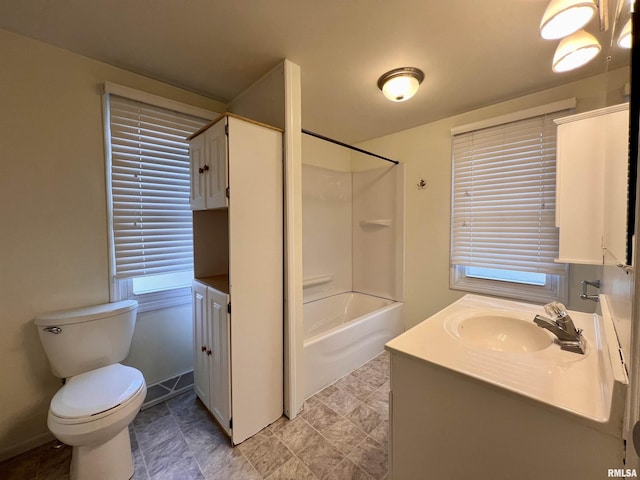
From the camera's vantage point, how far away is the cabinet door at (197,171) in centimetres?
170

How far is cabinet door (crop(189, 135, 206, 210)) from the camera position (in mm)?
1697

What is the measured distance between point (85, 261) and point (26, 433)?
104 cm

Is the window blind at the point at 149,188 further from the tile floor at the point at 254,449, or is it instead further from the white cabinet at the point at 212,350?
the tile floor at the point at 254,449

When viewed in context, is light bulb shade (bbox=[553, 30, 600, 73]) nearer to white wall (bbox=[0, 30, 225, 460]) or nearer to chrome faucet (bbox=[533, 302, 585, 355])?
chrome faucet (bbox=[533, 302, 585, 355])

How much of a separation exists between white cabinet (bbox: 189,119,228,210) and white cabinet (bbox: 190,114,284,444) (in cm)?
1

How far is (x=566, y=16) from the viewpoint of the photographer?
1027 mm

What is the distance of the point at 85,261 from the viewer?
5.51 feet

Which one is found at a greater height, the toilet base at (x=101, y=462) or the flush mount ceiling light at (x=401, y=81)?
the flush mount ceiling light at (x=401, y=81)

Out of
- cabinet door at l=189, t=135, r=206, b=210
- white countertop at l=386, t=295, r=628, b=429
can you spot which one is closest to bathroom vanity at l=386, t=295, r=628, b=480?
white countertop at l=386, t=295, r=628, b=429

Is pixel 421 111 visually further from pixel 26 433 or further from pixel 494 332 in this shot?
pixel 26 433

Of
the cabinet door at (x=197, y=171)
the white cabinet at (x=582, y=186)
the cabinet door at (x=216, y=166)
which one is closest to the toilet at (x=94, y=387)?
the cabinet door at (x=197, y=171)

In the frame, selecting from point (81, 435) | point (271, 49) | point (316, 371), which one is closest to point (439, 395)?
point (316, 371)

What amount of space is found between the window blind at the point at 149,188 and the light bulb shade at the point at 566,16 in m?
2.25

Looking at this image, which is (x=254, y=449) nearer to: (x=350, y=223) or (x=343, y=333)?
(x=343, y=333)
